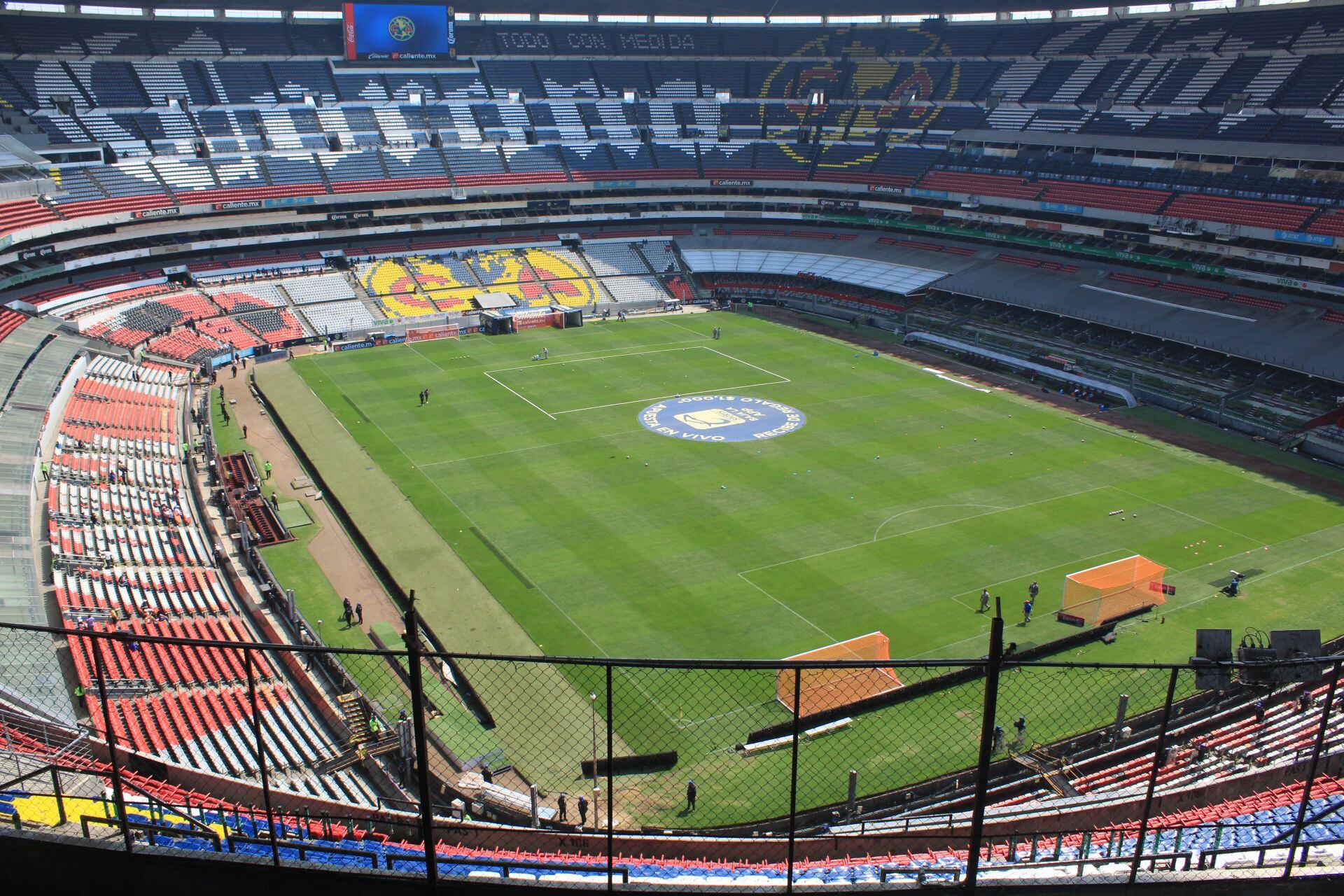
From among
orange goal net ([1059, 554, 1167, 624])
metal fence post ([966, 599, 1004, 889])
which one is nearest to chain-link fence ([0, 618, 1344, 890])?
metal fence post ([966, 599, 1004, 889])

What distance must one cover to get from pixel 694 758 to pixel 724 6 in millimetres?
86457

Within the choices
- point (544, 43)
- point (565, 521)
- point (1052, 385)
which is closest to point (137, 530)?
point (565, 521)

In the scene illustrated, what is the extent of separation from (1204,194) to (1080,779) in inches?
2170

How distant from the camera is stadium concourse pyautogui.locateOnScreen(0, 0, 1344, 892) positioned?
16609mm

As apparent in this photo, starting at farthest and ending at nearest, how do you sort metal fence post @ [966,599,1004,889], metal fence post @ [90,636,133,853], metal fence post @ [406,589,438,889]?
1. metal fence post @ [90,636,133,853]
2. metal fence post @ [966,599,1004,889]
3. metal fence post @ [406,589,438,889]

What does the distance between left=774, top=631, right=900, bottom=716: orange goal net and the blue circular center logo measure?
69.8 feet

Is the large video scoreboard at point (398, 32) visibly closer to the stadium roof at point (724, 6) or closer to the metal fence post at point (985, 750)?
the stadium roof at point (724, 6)

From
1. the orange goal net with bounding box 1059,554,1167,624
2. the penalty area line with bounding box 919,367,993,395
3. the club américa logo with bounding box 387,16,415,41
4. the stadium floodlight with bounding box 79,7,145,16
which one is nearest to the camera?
the orange goal net with bounding box 1059,554,1167,624

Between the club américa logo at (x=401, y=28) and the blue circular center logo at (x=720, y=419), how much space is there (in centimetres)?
5002

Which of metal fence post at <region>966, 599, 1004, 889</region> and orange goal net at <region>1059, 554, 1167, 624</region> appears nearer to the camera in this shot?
metal fence post at <region>966, 599, 1004, 889</region>

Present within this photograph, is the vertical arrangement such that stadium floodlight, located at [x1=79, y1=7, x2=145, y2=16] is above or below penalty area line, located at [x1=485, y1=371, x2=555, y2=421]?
above

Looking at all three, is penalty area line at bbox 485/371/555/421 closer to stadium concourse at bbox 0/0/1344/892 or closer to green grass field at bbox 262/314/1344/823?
green grass field at bbox 262/314/1344/823

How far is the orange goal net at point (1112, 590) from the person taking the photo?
32.6 meters

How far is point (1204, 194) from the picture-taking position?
2625 inches
